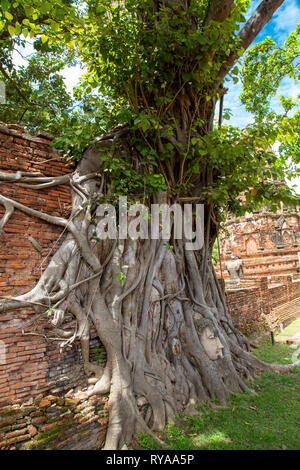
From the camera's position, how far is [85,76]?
4777mm

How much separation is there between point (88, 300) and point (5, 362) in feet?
3.45

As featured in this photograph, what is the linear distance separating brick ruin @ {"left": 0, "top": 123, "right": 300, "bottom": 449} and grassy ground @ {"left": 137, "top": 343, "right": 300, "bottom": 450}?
2.63ft

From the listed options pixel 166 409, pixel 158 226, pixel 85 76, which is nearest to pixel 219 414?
pixel 166 409

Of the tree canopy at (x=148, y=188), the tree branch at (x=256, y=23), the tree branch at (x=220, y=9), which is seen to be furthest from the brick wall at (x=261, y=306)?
the tree branch at (x=220, y=9)

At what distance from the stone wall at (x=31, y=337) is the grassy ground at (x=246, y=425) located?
927 millimetres

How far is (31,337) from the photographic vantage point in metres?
3.01

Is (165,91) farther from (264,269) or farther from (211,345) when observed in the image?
(264,269)

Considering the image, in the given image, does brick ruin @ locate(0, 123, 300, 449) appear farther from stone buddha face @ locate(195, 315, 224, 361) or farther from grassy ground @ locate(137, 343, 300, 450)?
stone buddha face @ locate(195, 315, 224, 361)

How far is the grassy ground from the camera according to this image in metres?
3.04

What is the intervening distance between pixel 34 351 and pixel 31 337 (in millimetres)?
141

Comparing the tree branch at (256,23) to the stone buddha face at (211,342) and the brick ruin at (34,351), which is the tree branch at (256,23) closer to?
the brick ruin at (34,351)

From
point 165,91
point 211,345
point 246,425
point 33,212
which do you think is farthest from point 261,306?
point 33,212

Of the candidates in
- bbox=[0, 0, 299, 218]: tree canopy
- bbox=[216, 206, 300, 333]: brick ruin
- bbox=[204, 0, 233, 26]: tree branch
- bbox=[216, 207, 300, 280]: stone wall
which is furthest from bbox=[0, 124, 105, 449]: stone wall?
bbox=[216, 207, 300, 280]: stone wall
